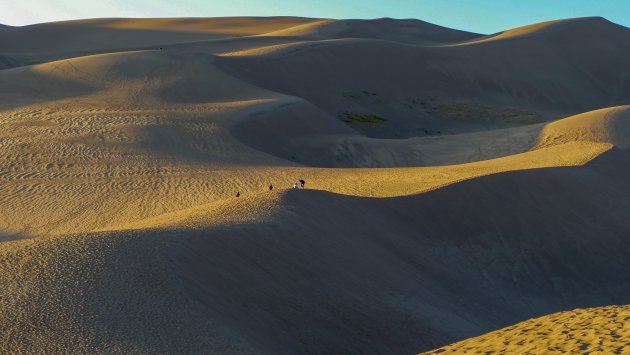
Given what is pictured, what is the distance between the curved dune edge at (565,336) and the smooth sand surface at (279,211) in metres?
2.60

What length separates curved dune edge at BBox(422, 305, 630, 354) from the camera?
856 centimetres

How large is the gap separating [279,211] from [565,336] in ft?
25.2

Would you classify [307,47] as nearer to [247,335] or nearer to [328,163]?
[328,163]

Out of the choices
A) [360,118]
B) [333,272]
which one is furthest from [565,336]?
[360,118]

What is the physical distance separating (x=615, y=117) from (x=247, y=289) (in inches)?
1004

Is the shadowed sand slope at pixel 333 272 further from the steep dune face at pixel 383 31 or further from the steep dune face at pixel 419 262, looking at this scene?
the steep dune face at pixel 383 31

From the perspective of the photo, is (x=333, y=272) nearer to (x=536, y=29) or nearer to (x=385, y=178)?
(x=385, y=178)

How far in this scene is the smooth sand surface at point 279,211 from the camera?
11.1 meters

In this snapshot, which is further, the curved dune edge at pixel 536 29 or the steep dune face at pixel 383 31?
→ the steep dune face at pixel 383 31

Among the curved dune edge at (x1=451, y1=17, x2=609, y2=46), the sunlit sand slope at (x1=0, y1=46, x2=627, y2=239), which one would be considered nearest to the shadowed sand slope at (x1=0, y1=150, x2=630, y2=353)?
the sunlit sand slope at (x1=0, y1=46, x2=627, y2=239)

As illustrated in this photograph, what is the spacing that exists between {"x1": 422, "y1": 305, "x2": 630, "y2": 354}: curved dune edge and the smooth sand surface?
260cm

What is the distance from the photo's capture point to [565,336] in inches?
358

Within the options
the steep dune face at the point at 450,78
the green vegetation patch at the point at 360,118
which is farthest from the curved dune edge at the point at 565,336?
the green vegetation patch at the point at 360,118

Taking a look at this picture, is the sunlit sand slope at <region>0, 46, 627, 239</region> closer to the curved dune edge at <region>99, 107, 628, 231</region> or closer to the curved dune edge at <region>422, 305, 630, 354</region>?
the curved dune edge at <region>99, 107, 628, 231</region>
